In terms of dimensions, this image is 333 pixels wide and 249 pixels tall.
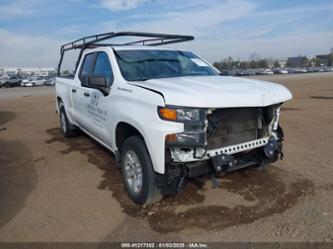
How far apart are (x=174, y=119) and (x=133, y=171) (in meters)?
1.09

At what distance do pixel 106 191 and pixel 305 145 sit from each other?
4.17 metres

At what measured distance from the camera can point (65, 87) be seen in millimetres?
6965

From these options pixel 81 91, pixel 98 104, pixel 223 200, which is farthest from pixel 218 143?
pixel 81 91

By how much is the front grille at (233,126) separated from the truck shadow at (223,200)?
2.57 ft

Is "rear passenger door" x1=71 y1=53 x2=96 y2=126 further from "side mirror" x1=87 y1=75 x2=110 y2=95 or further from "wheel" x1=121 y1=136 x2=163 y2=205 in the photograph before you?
"wheel" x1=121 y1=136 x2=163 y2=205

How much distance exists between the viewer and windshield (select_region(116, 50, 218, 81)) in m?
4.47

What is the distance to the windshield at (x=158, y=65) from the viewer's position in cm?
447

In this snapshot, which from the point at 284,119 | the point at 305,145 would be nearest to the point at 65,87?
the point at 305,145

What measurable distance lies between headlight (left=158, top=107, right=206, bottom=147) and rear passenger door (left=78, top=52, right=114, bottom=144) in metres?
1.39

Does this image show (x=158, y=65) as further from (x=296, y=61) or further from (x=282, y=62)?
(x=282, y=62)

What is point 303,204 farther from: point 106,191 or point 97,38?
point 97,38

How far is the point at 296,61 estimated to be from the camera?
126m

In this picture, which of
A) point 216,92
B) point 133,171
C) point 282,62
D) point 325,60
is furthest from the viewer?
point 282,62

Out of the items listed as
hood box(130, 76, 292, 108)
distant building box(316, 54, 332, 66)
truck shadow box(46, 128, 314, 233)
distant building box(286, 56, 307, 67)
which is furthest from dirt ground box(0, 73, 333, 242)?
distant building box(316, 54, 332, 66)
